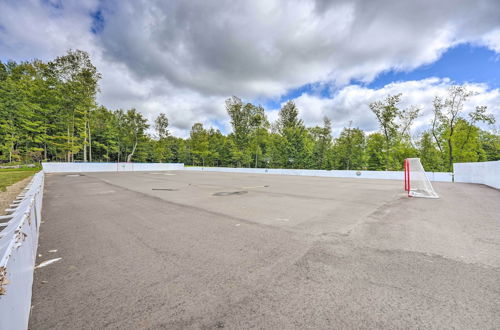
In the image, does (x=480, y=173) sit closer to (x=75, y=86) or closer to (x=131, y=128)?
(x=75, y=86)

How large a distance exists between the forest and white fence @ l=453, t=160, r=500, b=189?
55.8 feet

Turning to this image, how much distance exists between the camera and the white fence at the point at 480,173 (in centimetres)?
1374

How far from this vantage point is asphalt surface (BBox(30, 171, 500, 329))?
6.41 ft

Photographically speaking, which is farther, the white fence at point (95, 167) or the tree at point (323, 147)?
the tree at point (323, 147)

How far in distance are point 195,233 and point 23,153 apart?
166ft

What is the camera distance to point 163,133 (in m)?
53.9

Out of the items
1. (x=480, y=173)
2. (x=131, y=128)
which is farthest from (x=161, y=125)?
(x=480, y=173)

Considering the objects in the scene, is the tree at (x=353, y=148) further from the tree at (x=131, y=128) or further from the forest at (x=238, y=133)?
the tree at (x=131, y=128)

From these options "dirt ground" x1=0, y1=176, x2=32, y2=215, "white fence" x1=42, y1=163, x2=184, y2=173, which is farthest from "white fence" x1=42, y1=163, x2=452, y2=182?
"dirt ground" x1=0, y1=176, x2=32, y2=215

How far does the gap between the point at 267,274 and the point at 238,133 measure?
46954 mm

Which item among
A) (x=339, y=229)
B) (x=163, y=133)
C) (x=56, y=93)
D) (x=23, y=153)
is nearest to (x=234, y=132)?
(x=163, y=133)

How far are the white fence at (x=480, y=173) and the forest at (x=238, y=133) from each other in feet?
55.8

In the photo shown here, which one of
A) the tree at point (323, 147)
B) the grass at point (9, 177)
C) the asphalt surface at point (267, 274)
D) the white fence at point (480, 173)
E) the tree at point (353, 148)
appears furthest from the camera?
the tree at point (323, 147)

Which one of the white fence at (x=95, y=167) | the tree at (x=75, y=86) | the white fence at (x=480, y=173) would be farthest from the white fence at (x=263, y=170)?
the tree at (x=75, y=86)
